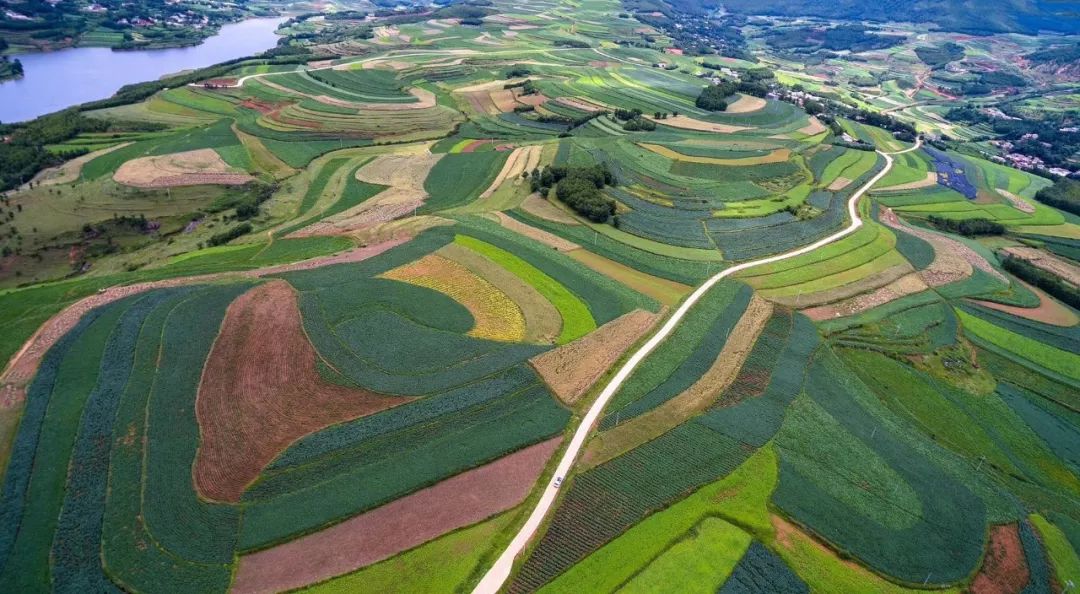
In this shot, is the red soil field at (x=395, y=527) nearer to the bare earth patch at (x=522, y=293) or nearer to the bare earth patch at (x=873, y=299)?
the bare earth patch at (x=522, y=293)

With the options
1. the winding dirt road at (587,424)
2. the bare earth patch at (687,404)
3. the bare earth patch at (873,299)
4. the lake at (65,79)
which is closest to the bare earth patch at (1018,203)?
the winding dirt road at (587,424)

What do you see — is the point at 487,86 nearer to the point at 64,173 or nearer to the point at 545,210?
the point at 545,210

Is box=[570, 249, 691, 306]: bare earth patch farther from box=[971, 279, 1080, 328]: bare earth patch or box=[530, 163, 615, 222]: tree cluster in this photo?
box=[971, 279, 1080, 328]: bare earth patch

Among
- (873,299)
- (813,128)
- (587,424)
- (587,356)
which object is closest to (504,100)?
(813,128)

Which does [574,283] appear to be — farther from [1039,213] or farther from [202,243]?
[1039,213]

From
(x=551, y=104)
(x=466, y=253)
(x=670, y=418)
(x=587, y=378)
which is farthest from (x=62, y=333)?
(x=551, y=104)

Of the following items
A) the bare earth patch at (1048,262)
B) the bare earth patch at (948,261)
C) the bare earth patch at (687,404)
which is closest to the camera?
the bare earth patch at (687,404)
